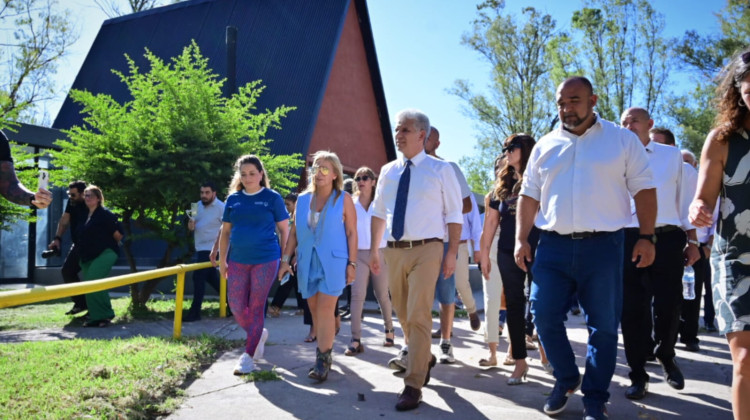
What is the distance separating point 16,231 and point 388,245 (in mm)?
13943

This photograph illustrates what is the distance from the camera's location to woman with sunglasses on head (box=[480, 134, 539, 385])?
17.1 ft

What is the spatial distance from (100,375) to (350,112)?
691 inches

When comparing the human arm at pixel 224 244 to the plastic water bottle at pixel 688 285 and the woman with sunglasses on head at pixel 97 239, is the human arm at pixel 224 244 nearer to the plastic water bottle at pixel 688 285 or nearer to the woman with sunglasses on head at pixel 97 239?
the woman with sunglasses on head at pixel 97 239

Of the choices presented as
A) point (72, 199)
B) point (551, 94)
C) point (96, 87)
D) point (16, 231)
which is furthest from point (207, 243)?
point (551, 94)

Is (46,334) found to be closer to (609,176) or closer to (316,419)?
(316,419)

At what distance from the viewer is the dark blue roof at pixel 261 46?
63.2 ft

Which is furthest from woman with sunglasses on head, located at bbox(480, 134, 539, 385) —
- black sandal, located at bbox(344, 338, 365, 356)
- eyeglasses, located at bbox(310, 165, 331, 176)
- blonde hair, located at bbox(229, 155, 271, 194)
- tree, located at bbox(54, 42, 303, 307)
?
tree, located at bbox(54, 42, 303, 307)

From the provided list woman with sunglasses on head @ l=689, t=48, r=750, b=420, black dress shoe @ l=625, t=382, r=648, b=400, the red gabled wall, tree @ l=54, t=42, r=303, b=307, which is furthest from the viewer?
the red gabled wall

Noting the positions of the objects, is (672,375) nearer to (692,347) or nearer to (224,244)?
(692,347)

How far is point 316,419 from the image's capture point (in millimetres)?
4152

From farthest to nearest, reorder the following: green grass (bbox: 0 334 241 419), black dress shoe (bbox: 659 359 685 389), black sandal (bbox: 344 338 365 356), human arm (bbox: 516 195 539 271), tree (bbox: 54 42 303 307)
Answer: tree (bbox: 54 42 303 307), black sandal (bbox: 344 338 365 356), black dress shoe (bbox: 659 359 685 389), human arm (bbox: 516 195 539 271), green grass (bbox: 0 334 241 419)

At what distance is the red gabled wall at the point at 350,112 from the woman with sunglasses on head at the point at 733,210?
53.7ft

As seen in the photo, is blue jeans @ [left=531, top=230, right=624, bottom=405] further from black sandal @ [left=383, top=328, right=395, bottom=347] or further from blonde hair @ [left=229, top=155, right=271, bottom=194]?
black sandal @ [left=383, top=328, right=395, bottom=347]

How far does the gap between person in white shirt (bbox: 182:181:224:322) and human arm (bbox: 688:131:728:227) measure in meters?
6.81
